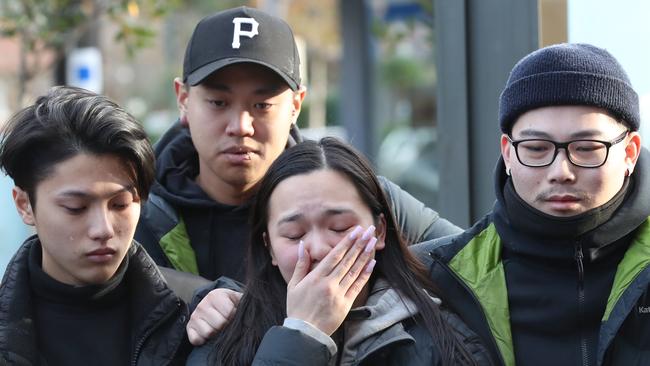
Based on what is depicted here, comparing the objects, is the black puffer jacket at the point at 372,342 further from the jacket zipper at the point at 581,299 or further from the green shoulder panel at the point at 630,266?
the green shoulder panel at the point at 630,266

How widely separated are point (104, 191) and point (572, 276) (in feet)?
4.36

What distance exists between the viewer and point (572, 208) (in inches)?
111

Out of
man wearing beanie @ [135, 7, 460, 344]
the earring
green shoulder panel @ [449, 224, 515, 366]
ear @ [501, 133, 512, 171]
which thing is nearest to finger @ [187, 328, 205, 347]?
man wearing beanie @ [135, 7, 460, 344]

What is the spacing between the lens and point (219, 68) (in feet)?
12.1

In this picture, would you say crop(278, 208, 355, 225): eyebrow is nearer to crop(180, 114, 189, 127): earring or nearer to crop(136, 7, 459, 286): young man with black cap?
crop(136, 7, 459, 286): young man with black cap

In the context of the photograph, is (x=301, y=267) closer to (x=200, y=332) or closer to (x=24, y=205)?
(x=200, y=332)

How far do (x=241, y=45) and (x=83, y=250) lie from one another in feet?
3.38

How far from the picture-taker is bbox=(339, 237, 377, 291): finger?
2.90m

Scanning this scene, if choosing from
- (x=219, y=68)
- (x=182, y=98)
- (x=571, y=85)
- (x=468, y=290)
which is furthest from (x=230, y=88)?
(x=571, y=85)

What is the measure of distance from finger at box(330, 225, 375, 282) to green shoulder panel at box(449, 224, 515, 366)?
30cm

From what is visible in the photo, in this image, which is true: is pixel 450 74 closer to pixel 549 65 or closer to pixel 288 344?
pixel 549 65

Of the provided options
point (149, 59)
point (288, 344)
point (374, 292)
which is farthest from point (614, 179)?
point (149, 59)

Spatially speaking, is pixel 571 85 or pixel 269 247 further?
pixel 269 247

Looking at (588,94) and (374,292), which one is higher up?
(588,94)
